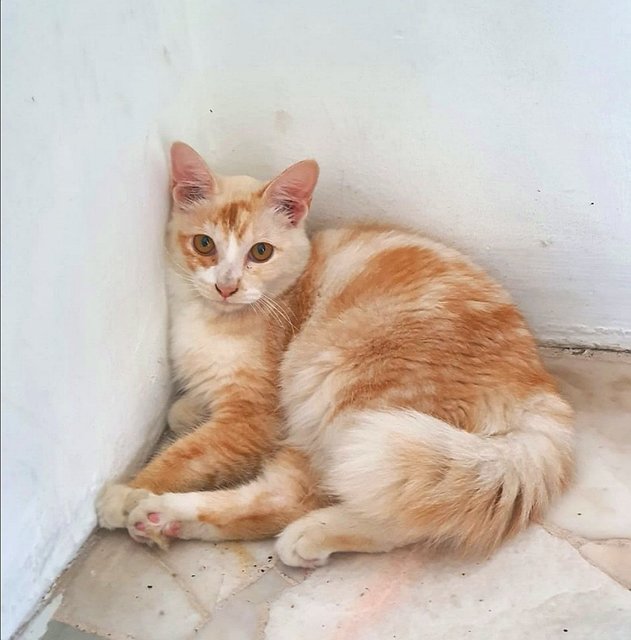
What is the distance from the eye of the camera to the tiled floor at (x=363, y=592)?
1.38 m

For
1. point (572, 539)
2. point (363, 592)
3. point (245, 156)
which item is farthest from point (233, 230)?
point (572, 539)

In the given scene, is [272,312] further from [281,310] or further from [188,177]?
[188,177]

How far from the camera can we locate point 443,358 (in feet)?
5.32

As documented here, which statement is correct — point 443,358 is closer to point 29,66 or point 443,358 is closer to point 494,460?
point 494,460

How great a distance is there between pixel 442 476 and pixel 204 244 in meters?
0.79

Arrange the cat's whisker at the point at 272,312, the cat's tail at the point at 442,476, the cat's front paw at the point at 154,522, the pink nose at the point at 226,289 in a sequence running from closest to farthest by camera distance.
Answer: the cat's tail at the point at 442,476 → the cat's front paw at the point at 154,522 → the pink nose at the point at 226,289 → the cat's whisker at the point at 272,312

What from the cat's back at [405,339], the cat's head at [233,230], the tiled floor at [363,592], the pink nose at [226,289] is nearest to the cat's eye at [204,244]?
the cat's head at [233,230]

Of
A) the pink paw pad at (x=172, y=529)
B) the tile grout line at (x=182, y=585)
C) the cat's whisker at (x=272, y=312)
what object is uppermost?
the cat's whisker at (x=272, y=312)

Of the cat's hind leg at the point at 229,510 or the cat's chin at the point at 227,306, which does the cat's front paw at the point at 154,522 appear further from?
the cat's chin at the point at 227,306

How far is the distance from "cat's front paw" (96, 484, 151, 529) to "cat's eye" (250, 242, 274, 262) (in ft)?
2.00

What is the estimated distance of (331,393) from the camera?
5.53ft

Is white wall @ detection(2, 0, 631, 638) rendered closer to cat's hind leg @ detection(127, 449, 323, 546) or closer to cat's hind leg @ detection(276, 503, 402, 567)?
cat's hind leg @ detection(127, 449, 323, 546)

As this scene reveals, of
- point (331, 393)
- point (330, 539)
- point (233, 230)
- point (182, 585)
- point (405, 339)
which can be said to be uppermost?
point (233, 230)

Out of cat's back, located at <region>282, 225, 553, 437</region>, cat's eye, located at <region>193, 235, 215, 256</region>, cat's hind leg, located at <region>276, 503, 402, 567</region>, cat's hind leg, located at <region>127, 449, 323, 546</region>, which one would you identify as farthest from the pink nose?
cat's hind leg, located at <region>276, 503, 402, 567</region>
